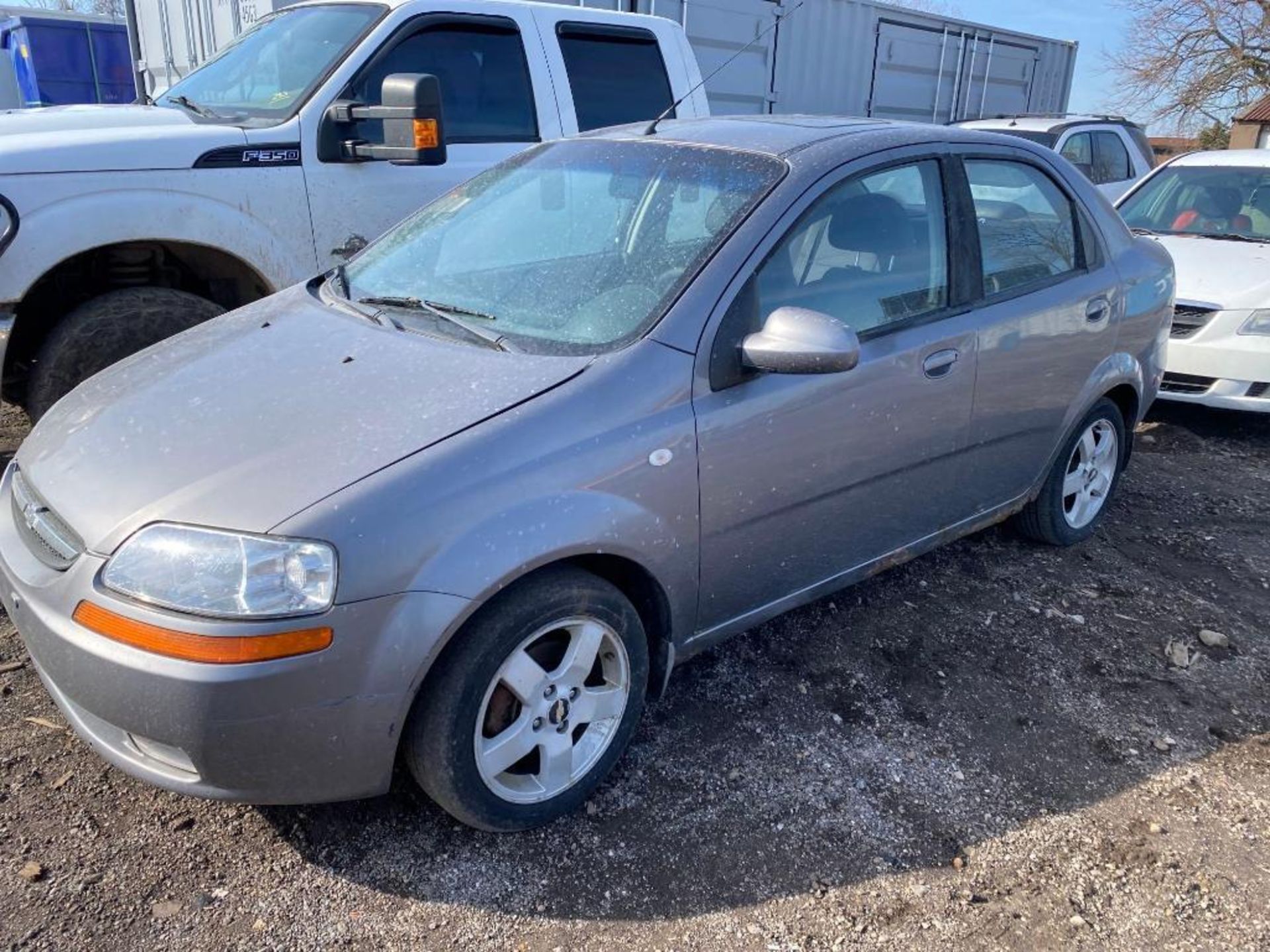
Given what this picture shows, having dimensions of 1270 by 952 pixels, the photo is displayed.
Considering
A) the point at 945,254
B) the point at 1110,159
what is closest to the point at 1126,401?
the point at 945,254

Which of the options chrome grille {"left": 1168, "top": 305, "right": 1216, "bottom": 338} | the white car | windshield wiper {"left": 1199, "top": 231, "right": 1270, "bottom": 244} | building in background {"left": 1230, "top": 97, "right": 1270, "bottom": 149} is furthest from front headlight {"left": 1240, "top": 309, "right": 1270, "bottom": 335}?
building in background {"left": 1230, "top": 97, "right": 1270, "bottom": 149}

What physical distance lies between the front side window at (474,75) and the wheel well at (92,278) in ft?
3.56

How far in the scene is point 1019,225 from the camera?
3812 mm

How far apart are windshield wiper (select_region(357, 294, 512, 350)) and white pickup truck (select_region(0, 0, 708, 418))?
1.11 metres

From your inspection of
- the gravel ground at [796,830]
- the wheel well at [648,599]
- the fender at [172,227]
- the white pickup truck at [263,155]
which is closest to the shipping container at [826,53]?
the white pickup truck at [263,155]

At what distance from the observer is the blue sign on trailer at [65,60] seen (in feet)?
41.3

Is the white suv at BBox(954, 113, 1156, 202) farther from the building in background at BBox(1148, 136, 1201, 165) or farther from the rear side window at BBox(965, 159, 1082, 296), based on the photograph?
the building in background at BBox(1148, 136, 1201, 165)

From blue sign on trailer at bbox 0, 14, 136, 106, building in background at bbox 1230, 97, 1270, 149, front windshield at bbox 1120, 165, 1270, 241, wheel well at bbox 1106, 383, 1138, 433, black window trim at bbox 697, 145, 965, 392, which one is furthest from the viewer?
building in background at bbox 1230, 97, 1270, 149

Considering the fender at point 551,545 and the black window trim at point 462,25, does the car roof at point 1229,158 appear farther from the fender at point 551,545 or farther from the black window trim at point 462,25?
the fender at point 551,545

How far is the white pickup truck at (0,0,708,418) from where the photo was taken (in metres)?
4.03

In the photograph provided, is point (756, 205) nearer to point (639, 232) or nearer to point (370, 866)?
point (639, 232)

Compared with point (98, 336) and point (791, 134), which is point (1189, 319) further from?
point (98, 336)

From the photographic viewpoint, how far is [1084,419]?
4.16m

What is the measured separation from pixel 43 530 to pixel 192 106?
3307mm
